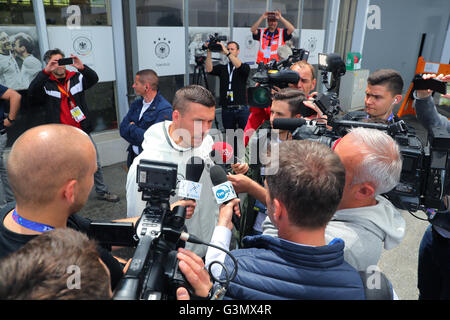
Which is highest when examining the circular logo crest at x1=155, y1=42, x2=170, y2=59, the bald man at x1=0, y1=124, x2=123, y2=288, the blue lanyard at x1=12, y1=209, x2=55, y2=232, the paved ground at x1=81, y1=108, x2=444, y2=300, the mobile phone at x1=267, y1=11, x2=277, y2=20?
the mobile phone at x1=267, y1=11, x2=277, y2=20

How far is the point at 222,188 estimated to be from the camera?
1.58 metres

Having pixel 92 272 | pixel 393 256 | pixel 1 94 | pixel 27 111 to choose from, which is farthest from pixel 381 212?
pixel 27 111

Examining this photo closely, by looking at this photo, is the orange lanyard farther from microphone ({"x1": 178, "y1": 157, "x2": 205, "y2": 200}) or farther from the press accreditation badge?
microphone ({"x1": 178, "y1": 157, "x2": 205, "y2": 200})

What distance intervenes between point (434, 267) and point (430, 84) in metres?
1.36

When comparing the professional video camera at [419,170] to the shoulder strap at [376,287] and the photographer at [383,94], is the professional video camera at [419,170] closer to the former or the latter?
the shoulder strap at [376,287]

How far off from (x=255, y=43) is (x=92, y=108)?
12.3ft

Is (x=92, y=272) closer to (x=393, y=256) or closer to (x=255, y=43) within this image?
(x=393, y=256)

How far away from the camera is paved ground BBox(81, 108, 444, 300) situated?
2.99m

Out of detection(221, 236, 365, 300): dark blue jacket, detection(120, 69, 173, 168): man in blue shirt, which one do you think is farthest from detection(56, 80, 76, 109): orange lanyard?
detection(221, 236, 365, 300): dark blue jacket

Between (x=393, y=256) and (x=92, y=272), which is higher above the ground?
(x=92, y=272)

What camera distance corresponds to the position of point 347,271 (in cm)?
108

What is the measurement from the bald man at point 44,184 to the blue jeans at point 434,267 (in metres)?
1.80

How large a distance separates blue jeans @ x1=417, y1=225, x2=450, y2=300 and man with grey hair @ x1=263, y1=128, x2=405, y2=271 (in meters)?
0.92

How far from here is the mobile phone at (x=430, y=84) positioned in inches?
91.0
